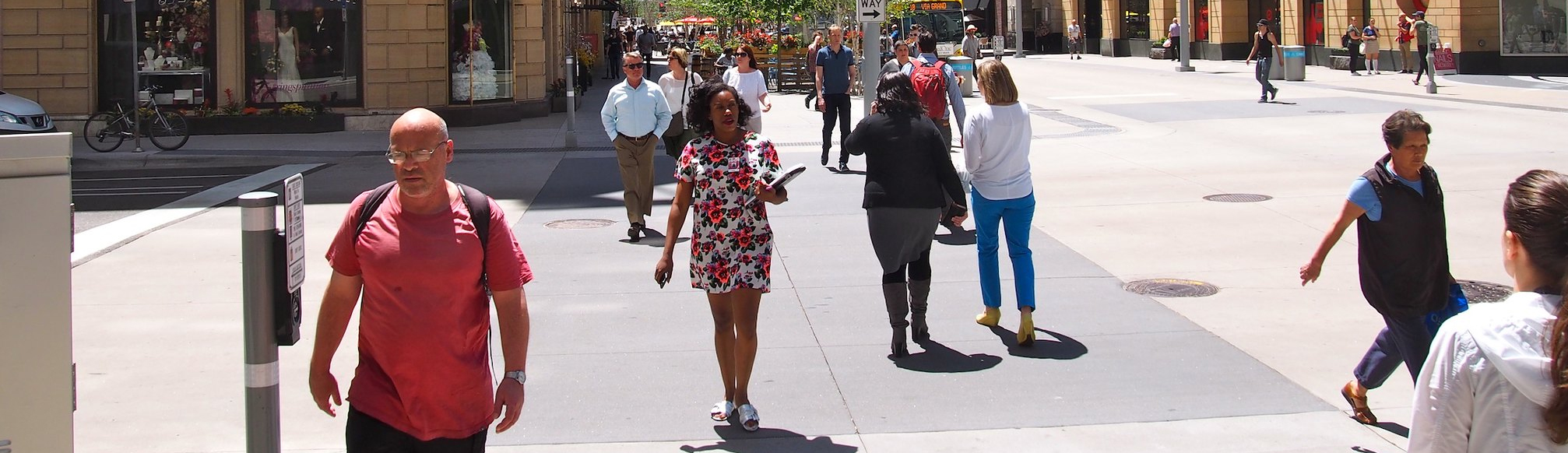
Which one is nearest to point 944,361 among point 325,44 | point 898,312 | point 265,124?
point 898,312

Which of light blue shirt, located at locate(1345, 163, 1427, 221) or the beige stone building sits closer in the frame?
light blue shirt, located at locate(1345, 163, 1427, 221)

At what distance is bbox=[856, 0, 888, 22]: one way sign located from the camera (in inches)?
635

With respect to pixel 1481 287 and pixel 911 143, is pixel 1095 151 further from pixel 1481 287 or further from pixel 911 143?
pixel 911 143

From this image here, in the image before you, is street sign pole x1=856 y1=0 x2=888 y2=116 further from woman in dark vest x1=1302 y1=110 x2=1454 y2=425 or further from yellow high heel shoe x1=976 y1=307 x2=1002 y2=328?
woman in dark vest x1=1302 y1=110 x2=1454 y2=425

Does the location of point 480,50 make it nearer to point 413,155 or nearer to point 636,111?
point 636,111

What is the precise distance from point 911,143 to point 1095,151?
10998 mm

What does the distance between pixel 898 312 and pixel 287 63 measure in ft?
59.1

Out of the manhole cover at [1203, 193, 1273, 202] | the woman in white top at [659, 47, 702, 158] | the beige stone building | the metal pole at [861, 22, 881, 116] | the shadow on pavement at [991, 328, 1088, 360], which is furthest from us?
the beige stone building

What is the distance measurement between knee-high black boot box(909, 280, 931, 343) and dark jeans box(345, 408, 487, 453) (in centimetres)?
374

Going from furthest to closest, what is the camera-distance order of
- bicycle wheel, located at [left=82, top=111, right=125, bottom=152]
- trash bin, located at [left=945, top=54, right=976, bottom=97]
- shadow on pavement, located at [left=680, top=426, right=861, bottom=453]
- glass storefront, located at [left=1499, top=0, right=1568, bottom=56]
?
glass storefront, located at [left=1499, top=0, right=1568, bottom=56] → trash bin, located at [left=945, top=54, right=976, bottom=97] → bicycle wheel, located at [left=82, top=111, right=125, bottom=152] → shadow on pavement, located at [left=680, top=426, right=861, bottom=453]

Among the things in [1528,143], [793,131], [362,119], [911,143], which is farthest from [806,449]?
[362,119]

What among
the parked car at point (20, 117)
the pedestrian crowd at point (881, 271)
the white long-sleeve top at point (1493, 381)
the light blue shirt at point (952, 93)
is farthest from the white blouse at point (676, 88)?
the white long-sleeve top at point (1493, 381)

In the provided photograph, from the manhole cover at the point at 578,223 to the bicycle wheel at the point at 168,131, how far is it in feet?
31.8

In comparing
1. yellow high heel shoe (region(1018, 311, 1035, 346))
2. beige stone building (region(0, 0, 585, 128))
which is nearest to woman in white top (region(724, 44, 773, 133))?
yellow high heel shoe (region(1018, 311, 1035, 346))
